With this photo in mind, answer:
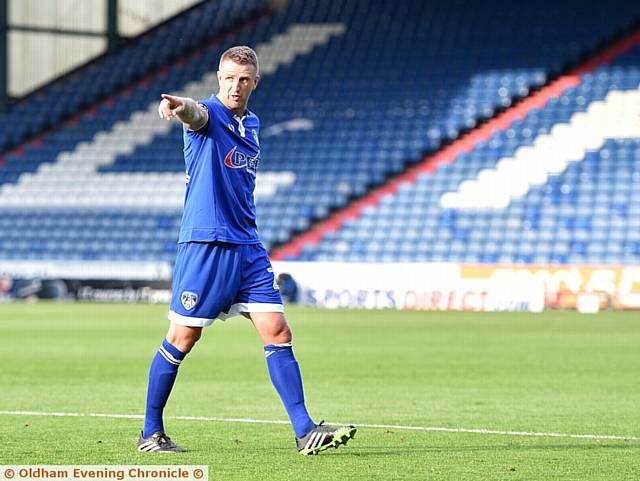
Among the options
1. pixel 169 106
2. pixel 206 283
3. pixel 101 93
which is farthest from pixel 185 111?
pixel 101 93

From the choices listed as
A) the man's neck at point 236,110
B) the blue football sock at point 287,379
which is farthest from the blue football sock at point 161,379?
the man's neck at point 236,110

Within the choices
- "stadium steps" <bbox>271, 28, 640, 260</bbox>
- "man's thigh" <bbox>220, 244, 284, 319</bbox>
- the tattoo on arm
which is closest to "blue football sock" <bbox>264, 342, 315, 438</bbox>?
"man's thigh" <bbox>220, 244, 284, 319</bbox>

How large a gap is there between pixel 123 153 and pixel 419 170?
8.88 meters

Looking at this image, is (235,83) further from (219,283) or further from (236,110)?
(219,283)

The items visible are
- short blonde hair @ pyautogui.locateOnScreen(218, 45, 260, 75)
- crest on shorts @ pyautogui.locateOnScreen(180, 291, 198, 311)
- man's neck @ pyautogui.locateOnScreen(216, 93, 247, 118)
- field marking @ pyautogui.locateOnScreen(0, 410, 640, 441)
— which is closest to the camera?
short blonde hair @ pyautogui.locateOnScreen(218, 45, 260, 75)

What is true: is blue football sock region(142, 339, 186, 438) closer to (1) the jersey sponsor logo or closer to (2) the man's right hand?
(1) the jersey sponsor logo

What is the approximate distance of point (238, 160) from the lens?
6965 mm

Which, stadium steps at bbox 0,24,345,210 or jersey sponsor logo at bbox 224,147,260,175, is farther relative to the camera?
stadium steps at bbox 0,24,345,210

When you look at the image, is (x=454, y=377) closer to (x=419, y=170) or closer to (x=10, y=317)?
(x=10, y=317)

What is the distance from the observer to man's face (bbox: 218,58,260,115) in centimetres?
671

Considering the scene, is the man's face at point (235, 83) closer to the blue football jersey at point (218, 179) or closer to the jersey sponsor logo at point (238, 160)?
the blue football jersey at point (218, 179)

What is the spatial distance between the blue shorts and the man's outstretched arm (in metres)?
0.66

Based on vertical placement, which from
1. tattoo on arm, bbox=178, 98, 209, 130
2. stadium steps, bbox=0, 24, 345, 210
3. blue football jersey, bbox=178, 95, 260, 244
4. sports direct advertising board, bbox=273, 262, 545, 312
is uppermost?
tattoo on arm, bbox=178, 98, 209, 130

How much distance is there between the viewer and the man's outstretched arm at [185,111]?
6.23 meters
